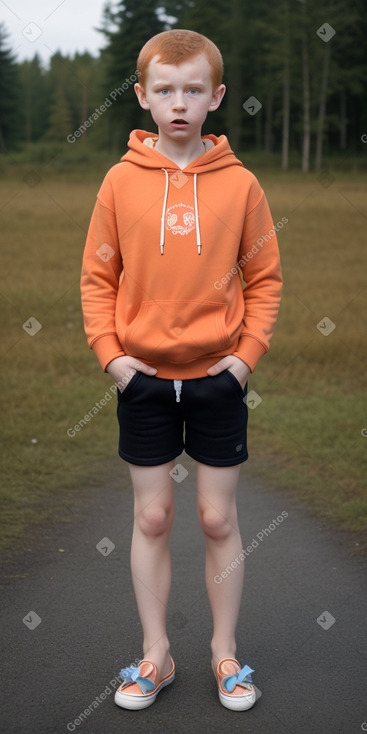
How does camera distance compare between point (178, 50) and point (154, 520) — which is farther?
point (154, 520)

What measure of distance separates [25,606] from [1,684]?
576mm

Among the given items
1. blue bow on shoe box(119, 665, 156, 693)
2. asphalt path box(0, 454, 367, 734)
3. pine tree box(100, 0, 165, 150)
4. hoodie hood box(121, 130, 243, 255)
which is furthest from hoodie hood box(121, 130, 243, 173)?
pine tree box(100, 0, 165, 150)

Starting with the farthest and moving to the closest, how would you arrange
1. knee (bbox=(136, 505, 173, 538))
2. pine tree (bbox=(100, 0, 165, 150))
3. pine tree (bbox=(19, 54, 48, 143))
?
pine tree (bbox=(19, 54, 48, 143))
pine tree (bbox=(100, 0, 165, 150))
knee (bbox=(136, 505, 173, 538))

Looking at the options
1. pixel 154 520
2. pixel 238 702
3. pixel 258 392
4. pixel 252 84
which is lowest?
pixel 252 84

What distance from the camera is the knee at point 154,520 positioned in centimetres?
267

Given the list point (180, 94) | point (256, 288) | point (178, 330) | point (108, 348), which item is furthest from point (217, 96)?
point (108, 348)


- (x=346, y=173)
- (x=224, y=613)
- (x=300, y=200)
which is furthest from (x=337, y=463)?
(x=346, y=173)

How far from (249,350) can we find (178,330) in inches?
9.2

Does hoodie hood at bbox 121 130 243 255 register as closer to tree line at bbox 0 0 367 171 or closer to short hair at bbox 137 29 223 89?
short hair at bbox 137 29 223 89

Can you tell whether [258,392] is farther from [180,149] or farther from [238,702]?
[180,149]

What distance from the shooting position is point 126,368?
259 centimetres

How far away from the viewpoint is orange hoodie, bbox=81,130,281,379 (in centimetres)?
252

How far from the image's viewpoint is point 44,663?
295 cm

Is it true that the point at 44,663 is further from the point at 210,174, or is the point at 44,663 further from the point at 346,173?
the point at 346,173
